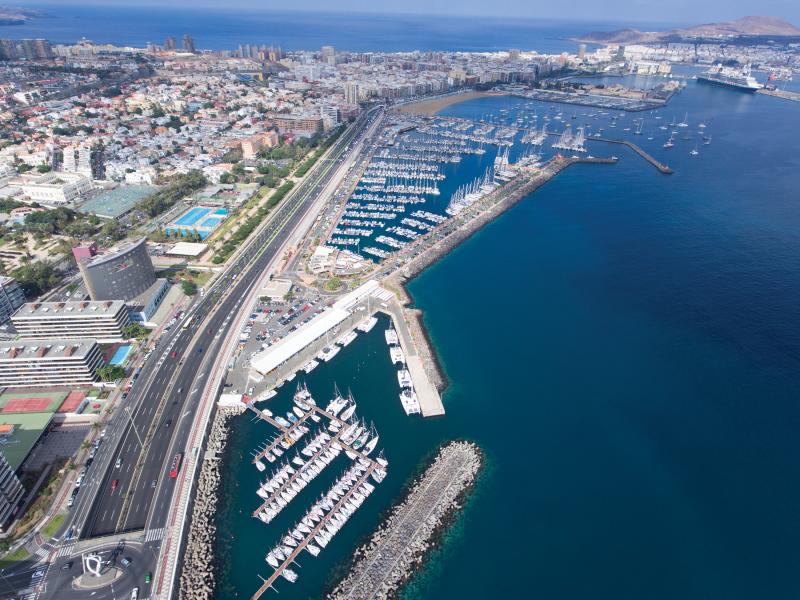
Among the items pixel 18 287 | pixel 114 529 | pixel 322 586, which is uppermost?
pixel 18 287

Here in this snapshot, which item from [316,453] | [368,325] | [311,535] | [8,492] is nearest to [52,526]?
[8,492]

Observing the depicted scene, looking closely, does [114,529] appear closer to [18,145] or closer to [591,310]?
[591,310]

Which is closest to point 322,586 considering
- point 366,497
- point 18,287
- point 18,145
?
point 366,497

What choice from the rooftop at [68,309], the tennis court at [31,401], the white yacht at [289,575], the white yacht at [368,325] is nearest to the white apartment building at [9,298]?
the rooftop at [68,309]

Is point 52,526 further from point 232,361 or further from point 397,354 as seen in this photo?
point 397,354

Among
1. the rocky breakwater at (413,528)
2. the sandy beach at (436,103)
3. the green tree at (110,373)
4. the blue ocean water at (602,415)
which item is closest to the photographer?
the rocky breakwater at (413,528)

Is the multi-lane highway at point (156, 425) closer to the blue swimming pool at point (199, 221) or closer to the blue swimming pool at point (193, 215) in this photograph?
the blue swimming pool at point (199, 221)

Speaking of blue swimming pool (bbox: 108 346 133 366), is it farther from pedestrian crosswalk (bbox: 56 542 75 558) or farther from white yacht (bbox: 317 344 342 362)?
white yacht (bbox: 317 344 342 362)
